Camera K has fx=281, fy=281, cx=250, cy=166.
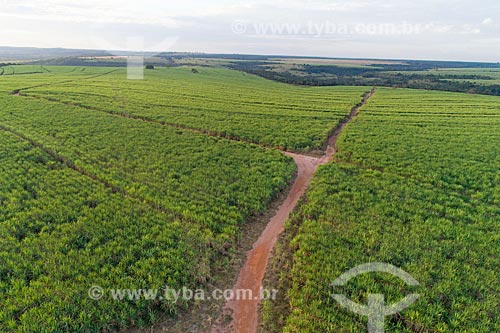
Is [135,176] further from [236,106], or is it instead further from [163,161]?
[236,106]

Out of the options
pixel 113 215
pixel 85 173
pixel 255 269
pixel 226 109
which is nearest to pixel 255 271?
pixel 255 269

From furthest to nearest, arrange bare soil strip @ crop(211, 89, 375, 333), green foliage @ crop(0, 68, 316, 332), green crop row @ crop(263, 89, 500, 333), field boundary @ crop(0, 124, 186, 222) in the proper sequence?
field boundary @ crop(0, 124, 186, 222), bare soil strip @ crop(211, 89, 375, 333), green foliage @ crop(0, 68, 316, 332), green crop row @ crop(263, 89, 500, 333)

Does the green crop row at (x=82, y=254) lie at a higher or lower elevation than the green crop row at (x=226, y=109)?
lower

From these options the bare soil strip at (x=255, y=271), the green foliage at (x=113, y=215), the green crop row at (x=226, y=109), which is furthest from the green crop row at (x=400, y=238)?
the green crop row at (x=226, y=109)

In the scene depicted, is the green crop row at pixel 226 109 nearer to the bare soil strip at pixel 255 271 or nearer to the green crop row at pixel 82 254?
the bare soil strip at pixel 255 271

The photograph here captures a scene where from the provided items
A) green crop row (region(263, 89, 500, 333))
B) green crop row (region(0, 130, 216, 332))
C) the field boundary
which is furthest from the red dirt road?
the field boundary

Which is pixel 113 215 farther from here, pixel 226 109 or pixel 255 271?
pixel 226 109

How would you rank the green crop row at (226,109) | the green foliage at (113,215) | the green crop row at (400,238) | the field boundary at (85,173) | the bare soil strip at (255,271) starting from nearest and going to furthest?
the green crop row at (400,238) → the green foliage at (113,215) → the bare soil strip at (255,271) → the field boundary at (85,173) → the green crop row at (226,109)

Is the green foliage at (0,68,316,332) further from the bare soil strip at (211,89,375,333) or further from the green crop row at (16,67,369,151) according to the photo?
the green crop row at (16,67,369,151)
